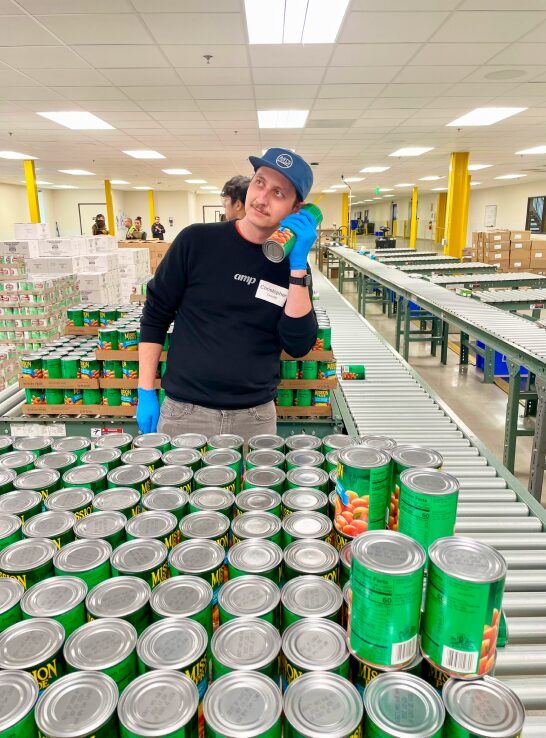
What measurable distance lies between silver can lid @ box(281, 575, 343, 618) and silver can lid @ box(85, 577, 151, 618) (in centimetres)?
23

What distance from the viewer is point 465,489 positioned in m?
1.96

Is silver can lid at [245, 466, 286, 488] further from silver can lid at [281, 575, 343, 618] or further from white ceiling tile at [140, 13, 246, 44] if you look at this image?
white ceiling tile at [140, 13, 246, 44]

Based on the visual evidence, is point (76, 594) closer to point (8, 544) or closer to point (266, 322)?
point (8, 544)

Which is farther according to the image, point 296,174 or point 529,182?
point 529,182

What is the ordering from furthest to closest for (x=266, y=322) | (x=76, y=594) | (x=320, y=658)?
(x=266, y=322), (x=76, y=594), (x=320, y=658)

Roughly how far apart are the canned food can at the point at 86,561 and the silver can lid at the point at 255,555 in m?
0.22

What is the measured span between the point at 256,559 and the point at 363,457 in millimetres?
287

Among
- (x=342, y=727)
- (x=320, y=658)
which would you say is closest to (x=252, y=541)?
(x=320, y=658)

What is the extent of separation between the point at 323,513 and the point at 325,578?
20 cm

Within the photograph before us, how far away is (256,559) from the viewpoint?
0.93m

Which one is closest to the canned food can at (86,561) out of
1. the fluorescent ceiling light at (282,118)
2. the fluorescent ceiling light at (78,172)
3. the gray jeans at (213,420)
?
the gray jeans at (213,420)

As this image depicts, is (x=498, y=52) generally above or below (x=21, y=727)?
above

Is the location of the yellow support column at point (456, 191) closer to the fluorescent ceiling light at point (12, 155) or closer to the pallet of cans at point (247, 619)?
the fluorescent ceiling light at point (12, 155)

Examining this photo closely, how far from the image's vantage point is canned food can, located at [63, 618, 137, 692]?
27.8 inches
